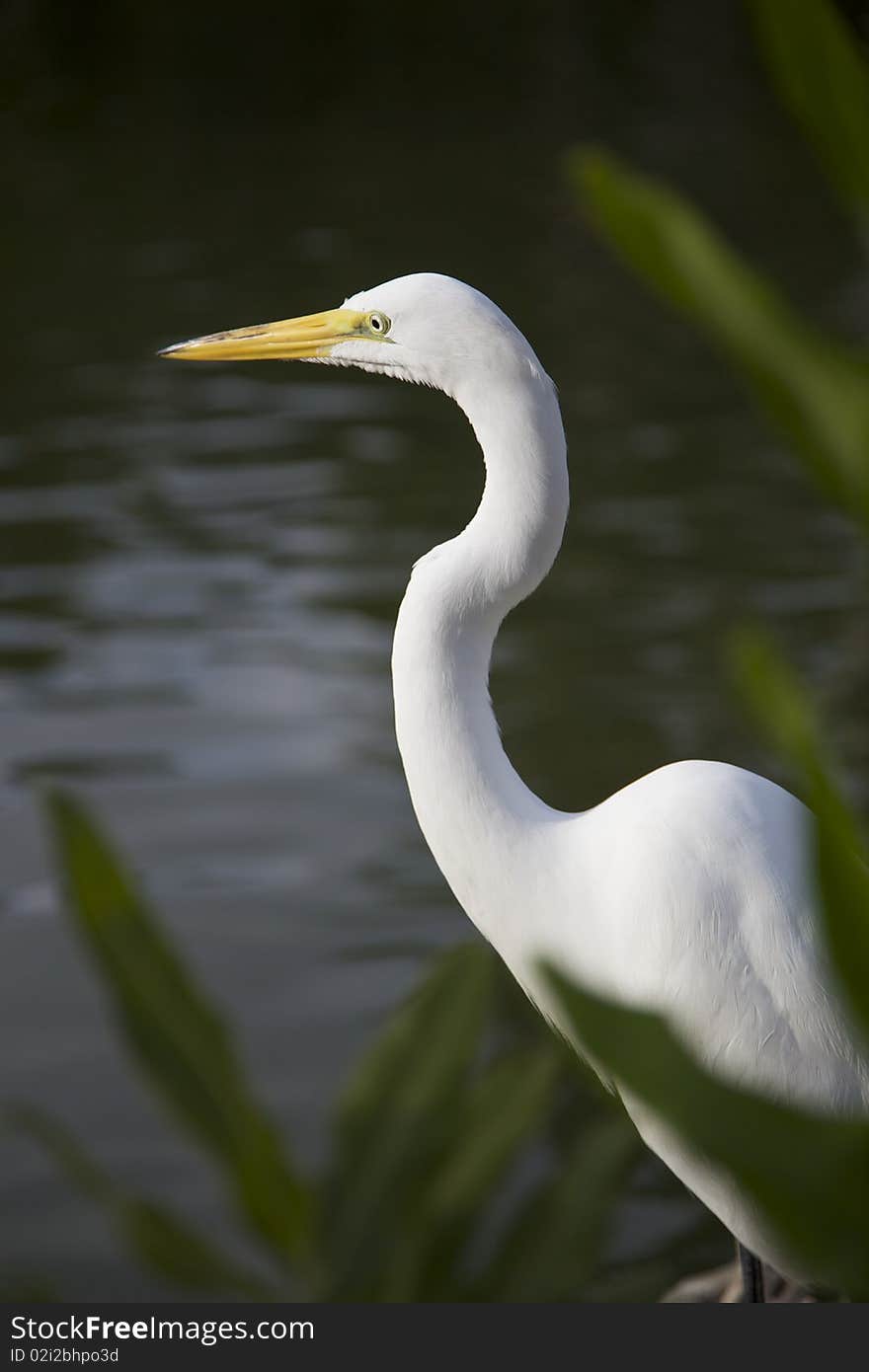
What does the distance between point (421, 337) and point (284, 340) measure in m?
0.22

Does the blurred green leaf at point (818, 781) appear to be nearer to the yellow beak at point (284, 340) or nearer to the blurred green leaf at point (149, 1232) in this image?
the blurred green leaf at point (149, 1232)

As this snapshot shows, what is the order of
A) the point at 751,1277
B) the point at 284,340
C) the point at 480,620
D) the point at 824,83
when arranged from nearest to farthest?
the point at 824,83 → the point at 480,620 → the point at 751,1277 → the point at 284,340

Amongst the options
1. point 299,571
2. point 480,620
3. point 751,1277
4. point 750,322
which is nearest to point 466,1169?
point 750,322

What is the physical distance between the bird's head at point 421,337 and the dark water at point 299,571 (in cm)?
80

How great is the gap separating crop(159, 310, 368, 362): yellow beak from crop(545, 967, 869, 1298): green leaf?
1300 mm

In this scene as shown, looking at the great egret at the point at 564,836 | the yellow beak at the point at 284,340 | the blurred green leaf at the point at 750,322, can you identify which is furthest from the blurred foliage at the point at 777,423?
the yellow beak at the point at 284,340

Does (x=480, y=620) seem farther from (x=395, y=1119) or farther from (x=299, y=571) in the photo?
(x=299, y=571)

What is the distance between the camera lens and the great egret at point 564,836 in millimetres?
1293

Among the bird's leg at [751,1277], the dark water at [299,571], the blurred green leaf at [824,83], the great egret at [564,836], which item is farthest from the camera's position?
the dark water at [299,571]

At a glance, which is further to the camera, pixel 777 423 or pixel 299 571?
pixel 299 571

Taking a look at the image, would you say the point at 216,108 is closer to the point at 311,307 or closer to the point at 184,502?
the point at 311,307

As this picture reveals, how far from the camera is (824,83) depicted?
18 cm

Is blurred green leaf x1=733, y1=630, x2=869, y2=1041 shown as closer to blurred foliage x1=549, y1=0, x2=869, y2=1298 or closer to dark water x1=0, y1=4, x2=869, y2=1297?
blurred foliage x1=549, y1=0, x2=869, y2=1298

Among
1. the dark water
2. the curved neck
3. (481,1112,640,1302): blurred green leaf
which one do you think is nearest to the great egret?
the curved neck
